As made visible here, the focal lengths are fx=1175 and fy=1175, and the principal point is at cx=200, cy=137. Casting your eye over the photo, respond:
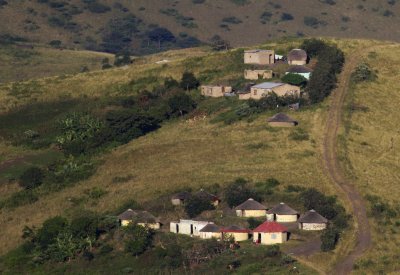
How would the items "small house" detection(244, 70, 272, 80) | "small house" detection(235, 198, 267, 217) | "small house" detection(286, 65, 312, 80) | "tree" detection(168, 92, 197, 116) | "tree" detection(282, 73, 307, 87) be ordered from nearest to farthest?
"small house" detection(235, 198, 267, 217), "tree" detection(168, 92, 197, 116), "tree" detection(282, 73, 307, 87), "small house" detection(286, 65, 312, 80), "small house" detection(244, 70, 272, 80)

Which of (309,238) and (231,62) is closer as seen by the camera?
(309,238)

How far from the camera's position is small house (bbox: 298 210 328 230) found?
108438mm

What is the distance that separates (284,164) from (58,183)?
25898 mm

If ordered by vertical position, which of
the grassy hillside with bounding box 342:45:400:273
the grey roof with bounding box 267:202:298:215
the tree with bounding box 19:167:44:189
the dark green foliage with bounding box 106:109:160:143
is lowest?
the tree with bounding box 19:167:44:189

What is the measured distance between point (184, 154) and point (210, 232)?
25.6 m

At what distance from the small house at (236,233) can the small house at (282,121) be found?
32.1 metres

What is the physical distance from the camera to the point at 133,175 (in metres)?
129

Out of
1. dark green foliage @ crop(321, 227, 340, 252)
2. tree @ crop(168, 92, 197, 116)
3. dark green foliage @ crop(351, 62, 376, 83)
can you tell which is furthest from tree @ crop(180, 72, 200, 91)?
dark green foliage @ crop(321, 227, 340, 252)

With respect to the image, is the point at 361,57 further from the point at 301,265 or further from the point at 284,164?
the point at 301,265

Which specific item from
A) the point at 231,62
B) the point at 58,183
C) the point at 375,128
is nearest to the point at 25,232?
the point at 58,183

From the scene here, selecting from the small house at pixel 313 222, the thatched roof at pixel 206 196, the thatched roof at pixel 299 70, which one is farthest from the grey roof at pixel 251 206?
the thatched roof at pixel 299 70

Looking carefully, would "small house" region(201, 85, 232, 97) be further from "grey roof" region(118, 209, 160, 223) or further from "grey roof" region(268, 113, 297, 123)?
"grey roof" region(118, 209, 160, 223)

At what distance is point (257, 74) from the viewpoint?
523 feet

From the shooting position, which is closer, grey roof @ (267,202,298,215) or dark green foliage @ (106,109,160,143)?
grey roof @ (267,202,298,215)
